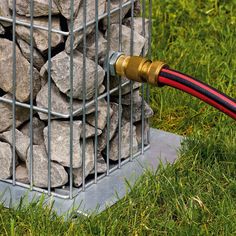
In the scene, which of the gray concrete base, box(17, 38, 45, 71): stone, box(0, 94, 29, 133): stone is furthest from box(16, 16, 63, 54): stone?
the gray concrete base

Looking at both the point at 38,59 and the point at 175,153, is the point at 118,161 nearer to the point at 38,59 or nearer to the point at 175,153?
the point at 175,153

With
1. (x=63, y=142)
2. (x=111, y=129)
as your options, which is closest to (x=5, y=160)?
(x=63, y=142)

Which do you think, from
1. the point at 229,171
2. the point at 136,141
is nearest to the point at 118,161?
the point at 136,141

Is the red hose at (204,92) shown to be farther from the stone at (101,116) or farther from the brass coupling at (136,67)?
the stone at (101,116)

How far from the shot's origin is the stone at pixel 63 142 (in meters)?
3.31

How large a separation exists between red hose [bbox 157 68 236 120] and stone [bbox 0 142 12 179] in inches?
20.3

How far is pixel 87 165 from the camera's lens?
341 centimetres

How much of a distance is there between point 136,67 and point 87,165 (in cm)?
32

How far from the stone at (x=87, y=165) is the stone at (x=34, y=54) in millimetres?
276

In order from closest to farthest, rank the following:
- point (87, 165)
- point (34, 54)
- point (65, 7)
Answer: point (65, 7)
point (34, 54)
point (87, 165)

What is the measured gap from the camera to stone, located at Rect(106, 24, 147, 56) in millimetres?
3443

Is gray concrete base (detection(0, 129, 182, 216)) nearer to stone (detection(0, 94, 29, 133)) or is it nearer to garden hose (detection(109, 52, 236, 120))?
stone (detection(0, 94, 29, 133))

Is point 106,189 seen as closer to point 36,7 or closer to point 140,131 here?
point 140,131

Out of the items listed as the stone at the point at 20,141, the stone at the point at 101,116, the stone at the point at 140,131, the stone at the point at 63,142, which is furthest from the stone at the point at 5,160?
the stone at the point at 140,131
